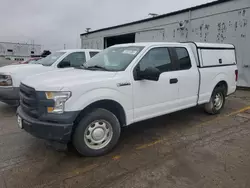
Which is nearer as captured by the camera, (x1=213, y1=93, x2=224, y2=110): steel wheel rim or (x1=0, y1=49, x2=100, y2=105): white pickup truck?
(x1=0, y1=49, x2=100, y2=105): white pickup truck

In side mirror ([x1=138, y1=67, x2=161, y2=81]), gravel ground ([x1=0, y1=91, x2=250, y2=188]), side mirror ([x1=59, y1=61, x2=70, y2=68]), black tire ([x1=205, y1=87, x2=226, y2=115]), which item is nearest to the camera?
gravel ground ([x1=0, y1=91, x2=250, y2=188])

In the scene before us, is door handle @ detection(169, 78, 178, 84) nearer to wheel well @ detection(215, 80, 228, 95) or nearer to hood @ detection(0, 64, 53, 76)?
wheel well @ detection(215, 80, 228, 95)

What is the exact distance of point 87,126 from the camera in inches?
124

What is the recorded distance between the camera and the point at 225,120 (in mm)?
5312

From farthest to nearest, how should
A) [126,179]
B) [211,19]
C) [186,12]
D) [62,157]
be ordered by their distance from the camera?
[186,12], [211,19], [62,157], [126,179]

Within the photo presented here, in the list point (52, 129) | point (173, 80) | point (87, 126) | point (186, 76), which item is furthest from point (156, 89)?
point (52, 129)

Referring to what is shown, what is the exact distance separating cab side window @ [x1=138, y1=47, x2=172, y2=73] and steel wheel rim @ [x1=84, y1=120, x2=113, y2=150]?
1216mm

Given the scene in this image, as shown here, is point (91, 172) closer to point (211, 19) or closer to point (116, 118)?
point (116, 118)

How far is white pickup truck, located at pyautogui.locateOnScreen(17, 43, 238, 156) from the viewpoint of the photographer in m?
2.97

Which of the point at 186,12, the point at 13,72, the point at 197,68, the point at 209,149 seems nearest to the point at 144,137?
the point at 209,149

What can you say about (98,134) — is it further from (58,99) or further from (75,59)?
(75,59)

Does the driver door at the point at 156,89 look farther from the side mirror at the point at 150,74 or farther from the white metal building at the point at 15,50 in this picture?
the white metal building at the point at 15,50

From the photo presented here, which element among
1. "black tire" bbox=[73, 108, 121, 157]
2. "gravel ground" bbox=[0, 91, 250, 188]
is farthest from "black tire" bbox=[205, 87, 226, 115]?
"black tire" bbox=[73, 108, 121, 157]

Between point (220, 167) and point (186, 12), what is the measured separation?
34.2 ft
